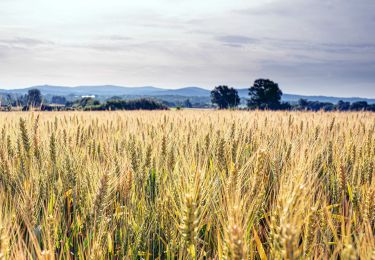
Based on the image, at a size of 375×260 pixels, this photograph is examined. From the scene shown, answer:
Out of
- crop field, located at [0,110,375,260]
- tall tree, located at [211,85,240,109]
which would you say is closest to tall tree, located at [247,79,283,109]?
tall tree, located at [211,85,240,109]

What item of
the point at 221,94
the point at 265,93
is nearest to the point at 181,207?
the point at 265,93

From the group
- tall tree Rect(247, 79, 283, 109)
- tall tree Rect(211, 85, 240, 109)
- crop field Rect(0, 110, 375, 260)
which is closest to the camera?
crop field Rect(0, 110, 375, 260)

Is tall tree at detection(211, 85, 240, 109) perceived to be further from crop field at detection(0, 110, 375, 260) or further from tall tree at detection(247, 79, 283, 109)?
crop field at detection(0, 110, 375, 260)

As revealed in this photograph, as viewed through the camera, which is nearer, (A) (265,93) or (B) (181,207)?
(B) (181,207)

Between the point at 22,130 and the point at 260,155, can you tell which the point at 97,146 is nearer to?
the point at 22,130

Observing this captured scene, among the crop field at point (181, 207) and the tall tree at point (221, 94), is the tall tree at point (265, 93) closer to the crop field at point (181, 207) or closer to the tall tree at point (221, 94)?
the tall tree at point (221, 94)

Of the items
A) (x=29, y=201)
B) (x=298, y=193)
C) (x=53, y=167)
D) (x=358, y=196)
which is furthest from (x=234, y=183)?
(x=53, y=167)

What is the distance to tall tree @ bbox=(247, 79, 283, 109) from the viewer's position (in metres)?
68.8

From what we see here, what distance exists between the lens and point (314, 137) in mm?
3270

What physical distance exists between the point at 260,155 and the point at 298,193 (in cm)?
52

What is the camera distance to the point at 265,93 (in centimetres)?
6881

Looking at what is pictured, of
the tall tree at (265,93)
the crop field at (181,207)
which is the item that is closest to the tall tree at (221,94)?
the tall tree at (265,93)

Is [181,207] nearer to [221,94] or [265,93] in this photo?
[265,93]

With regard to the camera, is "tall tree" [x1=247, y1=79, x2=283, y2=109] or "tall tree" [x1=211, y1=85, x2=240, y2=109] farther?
"tall tree" [x1=211, y1=85, x2=240, y2=109]
